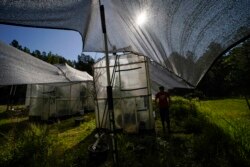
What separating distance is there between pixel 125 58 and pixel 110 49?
15.0ft

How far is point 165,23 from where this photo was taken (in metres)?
1.67

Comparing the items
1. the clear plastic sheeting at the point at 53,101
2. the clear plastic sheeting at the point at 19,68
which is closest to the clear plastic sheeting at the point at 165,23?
the clear plastic sheeting at the point at 19,68

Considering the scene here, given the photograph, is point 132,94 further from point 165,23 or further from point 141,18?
point 165,23

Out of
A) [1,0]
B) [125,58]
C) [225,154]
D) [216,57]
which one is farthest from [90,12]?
[125,58]

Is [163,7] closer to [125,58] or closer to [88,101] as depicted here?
[125,58]

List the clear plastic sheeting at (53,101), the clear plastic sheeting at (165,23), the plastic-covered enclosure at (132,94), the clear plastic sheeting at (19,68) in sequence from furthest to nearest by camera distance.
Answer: the clear plastic sheeting at (53,101)
the plastic-covered enclosure at (132,94)
the clear plastic sheeting at (19,68)
the clear plastic sheeting at (165,23)

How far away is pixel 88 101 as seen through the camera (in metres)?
15.0

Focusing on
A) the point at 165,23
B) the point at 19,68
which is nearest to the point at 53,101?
the point at 19,68

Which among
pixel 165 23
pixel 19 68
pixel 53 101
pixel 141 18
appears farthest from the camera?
pixel 53 101

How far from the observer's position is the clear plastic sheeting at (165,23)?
3.93 feet

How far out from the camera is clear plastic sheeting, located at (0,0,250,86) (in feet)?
3.93

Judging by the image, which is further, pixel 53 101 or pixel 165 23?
pixel 53 101

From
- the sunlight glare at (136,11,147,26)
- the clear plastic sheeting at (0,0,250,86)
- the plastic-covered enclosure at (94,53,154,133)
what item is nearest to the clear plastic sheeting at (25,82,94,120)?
the plastic-covered enclosure at (94,53,154,133)

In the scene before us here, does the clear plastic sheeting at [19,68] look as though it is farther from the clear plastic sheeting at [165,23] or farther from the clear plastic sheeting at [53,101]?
the clear plastic sheeting at [53,101]
